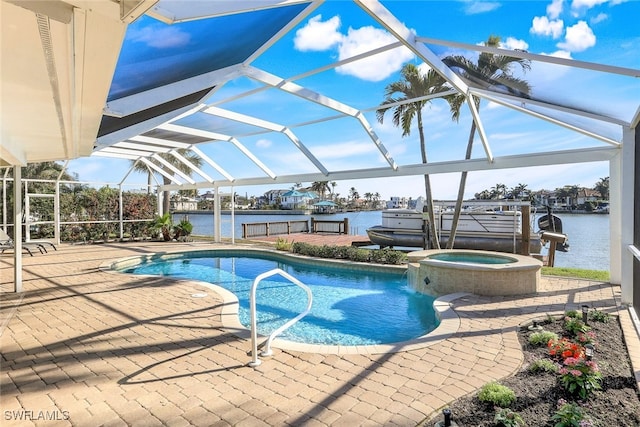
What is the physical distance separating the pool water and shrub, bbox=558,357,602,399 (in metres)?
2.85

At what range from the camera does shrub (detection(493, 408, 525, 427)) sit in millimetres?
2638

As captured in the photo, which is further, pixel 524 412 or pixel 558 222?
pixel 558 222

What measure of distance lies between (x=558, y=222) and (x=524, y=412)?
14.7 m

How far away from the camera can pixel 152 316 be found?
585 centimetres

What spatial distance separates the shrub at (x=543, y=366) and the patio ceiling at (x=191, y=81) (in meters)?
3.58

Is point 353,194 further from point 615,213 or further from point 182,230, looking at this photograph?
point 615,213

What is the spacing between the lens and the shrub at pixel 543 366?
3.65m

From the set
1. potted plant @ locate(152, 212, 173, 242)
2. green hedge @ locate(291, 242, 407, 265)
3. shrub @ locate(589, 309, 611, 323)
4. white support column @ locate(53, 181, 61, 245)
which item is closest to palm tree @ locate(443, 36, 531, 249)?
shrub @ locate(589, 309, 611, 323)

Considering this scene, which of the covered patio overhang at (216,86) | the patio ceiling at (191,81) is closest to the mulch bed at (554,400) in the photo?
the covered patio overhang at (216,86)

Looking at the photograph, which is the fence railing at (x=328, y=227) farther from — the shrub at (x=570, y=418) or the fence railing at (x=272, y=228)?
the shrub at (x=570, y=418)

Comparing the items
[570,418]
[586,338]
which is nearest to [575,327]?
[586,338]

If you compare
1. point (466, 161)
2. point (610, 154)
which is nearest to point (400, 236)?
point (466, 161)

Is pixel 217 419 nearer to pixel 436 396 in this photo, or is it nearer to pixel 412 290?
pixel 436 396

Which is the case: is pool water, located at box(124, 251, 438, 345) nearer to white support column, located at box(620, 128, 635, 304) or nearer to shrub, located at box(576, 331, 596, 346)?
shrub, located at box(576, 331, 596, 346)
